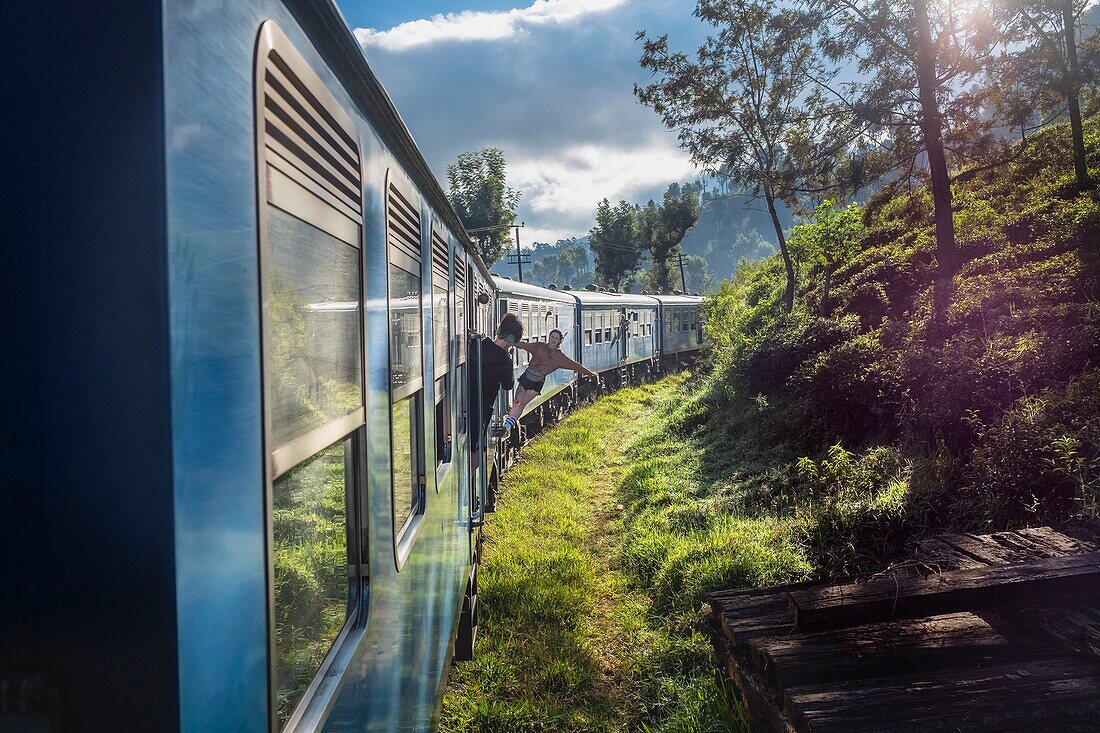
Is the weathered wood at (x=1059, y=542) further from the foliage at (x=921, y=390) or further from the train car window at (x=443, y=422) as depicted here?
the train car window at (x=443, y=422)

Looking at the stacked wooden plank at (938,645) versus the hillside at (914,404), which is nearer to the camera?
the stacked wooden plank at (938,645)

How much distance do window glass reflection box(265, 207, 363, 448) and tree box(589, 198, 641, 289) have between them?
4814cm

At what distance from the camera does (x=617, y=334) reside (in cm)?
1906

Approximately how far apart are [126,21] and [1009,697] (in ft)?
10.3

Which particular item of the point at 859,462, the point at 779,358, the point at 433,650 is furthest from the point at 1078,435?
the point at 779,358

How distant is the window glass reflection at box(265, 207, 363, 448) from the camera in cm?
115

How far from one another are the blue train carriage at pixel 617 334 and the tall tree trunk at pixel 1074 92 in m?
9.23

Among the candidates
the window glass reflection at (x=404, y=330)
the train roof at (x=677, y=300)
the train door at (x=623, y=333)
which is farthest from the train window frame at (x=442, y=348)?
the train roof at (x=677, y=300)

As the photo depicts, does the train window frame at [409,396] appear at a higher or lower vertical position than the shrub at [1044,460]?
higher

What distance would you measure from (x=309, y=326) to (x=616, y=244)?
160 feet

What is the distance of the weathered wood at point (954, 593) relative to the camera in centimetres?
303

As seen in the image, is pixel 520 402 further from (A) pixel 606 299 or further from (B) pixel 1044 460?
(A) pixel 606 299

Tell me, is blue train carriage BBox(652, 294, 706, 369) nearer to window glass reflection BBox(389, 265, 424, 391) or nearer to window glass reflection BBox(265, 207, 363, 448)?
window glass reflection BBox(389, 265, 424, 391)

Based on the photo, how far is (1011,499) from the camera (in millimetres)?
4719
